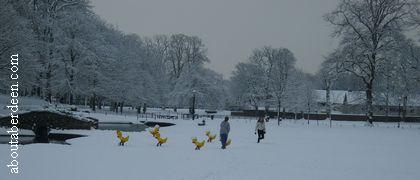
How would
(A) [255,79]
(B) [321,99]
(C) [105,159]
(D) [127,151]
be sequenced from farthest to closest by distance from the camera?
(B) [321,99] < (A) [255,79] < (D) [127,151] < (C) [105,159]

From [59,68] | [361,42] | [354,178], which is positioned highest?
[361,42]

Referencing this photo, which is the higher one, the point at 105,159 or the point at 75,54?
the point at 75,54

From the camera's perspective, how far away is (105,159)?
568 inches

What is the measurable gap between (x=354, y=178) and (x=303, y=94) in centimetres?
6626

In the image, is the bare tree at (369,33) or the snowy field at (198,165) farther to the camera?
the bare tree at (369,33)

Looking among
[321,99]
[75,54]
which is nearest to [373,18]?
[75,54]

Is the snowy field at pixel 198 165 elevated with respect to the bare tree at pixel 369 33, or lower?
lower

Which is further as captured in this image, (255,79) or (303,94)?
(255,79)

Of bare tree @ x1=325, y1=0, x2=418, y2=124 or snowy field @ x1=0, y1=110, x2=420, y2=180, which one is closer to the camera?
snowy field @ x1=0, y1=110, x2=420, y2=180

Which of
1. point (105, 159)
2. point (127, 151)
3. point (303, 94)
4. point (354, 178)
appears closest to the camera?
point (354, 178)

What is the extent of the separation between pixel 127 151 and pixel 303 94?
6385cm

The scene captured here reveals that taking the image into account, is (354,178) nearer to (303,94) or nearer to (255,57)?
(303,94)

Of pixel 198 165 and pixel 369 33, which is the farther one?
pixel 369 33

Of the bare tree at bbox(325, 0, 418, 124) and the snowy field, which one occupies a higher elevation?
the bare tree at bbox(325, 0, 418, 124)
